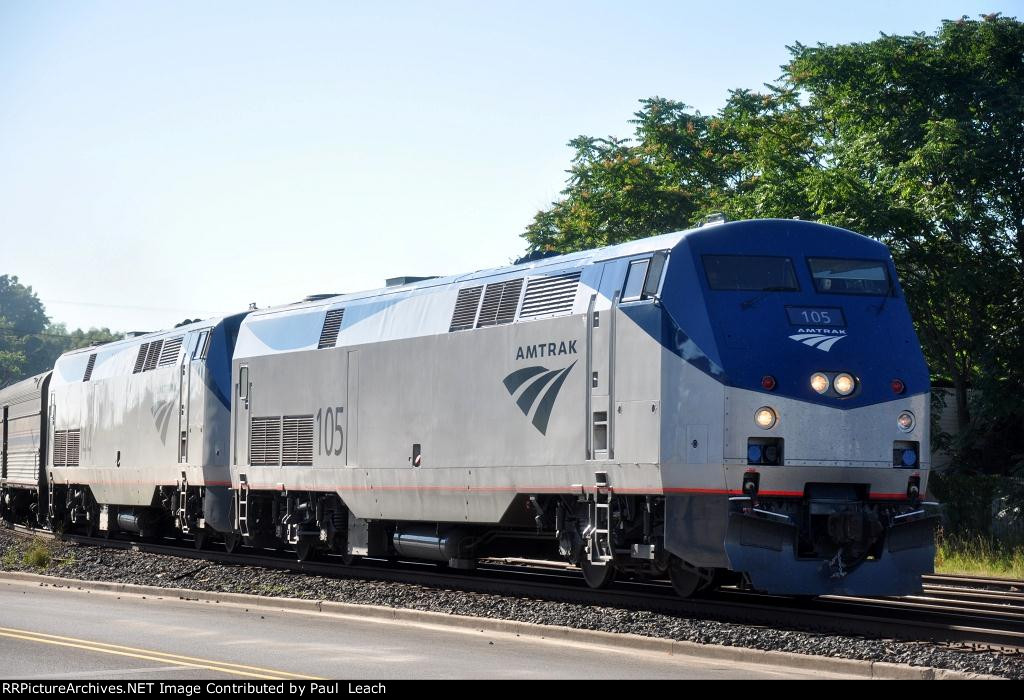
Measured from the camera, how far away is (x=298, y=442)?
23359 millimetres

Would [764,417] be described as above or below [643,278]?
below

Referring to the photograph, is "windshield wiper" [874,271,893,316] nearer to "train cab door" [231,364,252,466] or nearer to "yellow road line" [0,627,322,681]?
"yellow road line" [0,627,322,681]

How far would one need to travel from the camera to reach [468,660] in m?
12.4

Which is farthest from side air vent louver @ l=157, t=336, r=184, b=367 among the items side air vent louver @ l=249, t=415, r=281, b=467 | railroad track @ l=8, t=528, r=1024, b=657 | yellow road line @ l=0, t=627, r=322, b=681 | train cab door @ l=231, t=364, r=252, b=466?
yellow road line @ l=0, t=627, r=322, b=681

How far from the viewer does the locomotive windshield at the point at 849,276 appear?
16.3 meters

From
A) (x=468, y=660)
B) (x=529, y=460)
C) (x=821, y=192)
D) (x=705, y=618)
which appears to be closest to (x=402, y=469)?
(x=529, y=460)

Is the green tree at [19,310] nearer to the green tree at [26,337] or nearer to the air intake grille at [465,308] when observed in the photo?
the green tree at [26,337]

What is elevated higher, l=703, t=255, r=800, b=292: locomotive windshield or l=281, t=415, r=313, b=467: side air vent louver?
l=703, t=255, r=800, b=292: locomotive windshield

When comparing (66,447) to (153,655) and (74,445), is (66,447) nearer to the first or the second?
(74,445)

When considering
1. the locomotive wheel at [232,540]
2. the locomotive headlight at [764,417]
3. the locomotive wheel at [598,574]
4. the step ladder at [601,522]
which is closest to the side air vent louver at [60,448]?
the locomotive wheel at [232,540]

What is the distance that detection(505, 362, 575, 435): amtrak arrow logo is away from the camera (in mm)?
17453

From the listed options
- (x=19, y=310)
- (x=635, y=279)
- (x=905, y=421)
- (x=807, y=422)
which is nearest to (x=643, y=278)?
(x=635, y=279)

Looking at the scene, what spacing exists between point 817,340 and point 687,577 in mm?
3315

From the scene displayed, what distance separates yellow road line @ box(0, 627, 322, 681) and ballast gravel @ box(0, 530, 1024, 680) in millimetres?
4099
